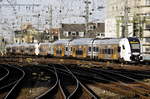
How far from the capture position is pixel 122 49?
117 feet

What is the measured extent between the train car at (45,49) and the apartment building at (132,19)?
14.2 meters

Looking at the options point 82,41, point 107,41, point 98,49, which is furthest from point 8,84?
point 82,41

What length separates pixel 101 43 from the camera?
133 ft

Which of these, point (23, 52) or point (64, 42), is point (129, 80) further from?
point (23, 52)

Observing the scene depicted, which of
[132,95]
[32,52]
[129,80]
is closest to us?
[132,95]

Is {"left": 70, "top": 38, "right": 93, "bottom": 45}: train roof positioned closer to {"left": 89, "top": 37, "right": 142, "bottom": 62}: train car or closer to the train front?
{"left": 89, "top": 37, "right": 142, "bottom": 62}: train car

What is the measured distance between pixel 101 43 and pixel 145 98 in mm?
27382

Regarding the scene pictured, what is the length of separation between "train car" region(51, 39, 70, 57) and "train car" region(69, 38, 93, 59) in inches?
80.0

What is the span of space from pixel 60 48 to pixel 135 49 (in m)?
19.8

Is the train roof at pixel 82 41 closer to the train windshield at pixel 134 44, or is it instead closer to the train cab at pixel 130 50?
the train cab at pixel 130 50

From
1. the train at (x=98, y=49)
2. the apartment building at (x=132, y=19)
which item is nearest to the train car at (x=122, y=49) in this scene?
the train at (x=98, y=49)

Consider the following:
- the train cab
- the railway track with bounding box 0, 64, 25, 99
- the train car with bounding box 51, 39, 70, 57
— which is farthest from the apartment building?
the railway track with bounding box 0, 64, 25, 99

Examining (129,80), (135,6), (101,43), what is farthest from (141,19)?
(129,80)

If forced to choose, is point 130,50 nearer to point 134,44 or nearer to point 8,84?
point 134,44
